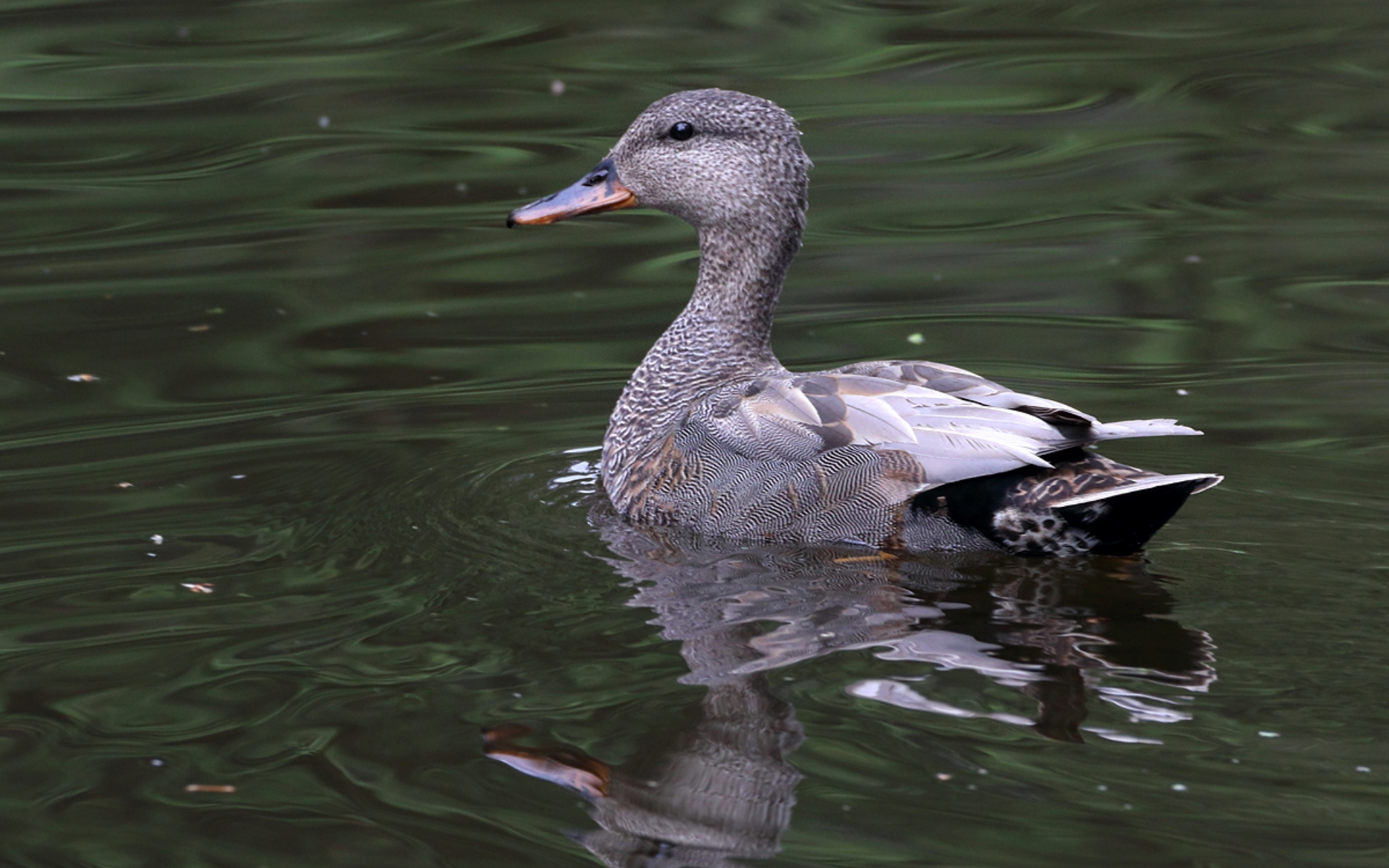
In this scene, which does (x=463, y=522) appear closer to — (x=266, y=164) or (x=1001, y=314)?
A: (x=1001, y=314)

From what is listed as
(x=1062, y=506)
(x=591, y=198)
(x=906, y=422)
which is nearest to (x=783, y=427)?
(x=906, y=422)

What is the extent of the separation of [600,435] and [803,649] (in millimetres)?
2567

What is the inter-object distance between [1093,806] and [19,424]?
5.15m

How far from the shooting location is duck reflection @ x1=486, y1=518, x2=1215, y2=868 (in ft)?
14.2

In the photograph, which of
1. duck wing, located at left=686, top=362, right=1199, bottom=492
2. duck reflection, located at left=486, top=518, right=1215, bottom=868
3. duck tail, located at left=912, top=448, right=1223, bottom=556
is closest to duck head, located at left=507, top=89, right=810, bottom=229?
duck wing, located at left=686, top=362, right=1199, bottom=492

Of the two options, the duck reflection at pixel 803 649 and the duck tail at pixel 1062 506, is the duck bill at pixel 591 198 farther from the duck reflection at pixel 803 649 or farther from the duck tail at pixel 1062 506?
the duck tail at pixel 1062 506

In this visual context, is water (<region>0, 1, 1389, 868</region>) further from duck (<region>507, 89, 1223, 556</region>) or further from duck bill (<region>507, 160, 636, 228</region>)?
duck bill (<region>507, 160, 636, 228</region>)

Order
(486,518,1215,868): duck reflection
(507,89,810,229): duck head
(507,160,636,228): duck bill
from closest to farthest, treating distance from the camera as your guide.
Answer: (486,518,1215,868): duck reflection
(507,89,810,229): duck head
(507,160,636,228): duck bill

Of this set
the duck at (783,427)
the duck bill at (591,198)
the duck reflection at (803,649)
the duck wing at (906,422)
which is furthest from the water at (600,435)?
the duck bill at (591,198)

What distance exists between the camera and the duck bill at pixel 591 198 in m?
7.14

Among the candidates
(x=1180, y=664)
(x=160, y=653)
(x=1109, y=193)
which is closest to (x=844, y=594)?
(x=1180, y=664)

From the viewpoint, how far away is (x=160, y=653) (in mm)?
5367

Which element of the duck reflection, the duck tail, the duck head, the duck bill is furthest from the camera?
the duck bill

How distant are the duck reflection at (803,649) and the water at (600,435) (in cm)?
2
